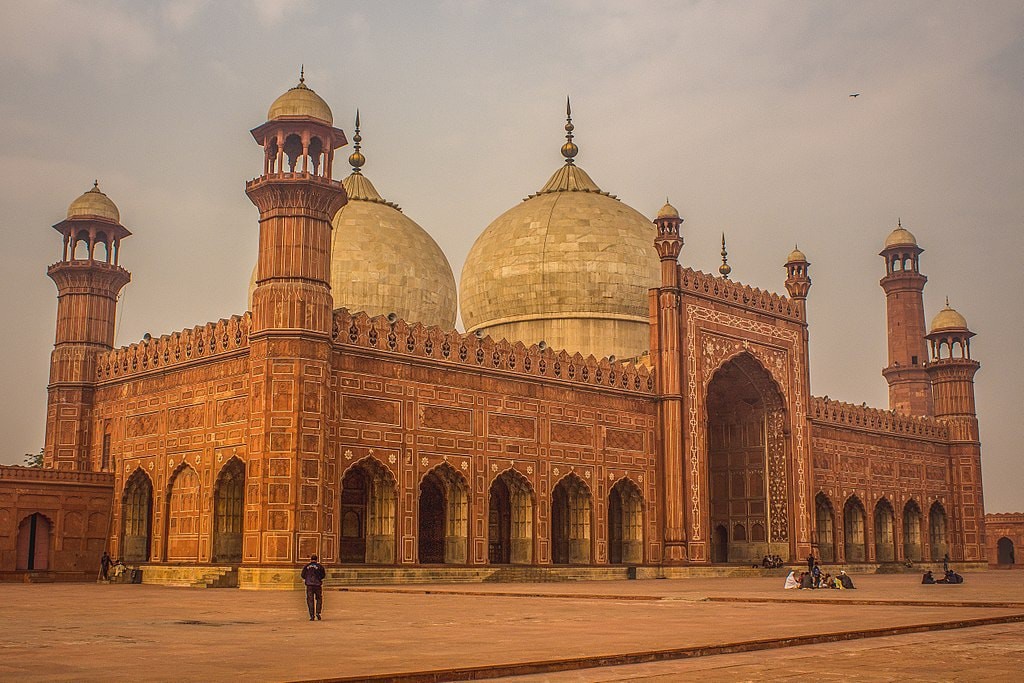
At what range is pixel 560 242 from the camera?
98.4 ft

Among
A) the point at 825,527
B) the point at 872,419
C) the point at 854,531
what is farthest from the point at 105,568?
the point at 872,419

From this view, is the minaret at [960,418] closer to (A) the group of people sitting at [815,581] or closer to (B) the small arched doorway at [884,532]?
(B) the small arched doorway at [884,532]

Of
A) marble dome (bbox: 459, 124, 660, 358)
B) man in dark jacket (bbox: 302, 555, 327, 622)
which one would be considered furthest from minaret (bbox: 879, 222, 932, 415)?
man in dark jacket (bbox: 302, 555, 327, 622)

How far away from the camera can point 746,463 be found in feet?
93.8

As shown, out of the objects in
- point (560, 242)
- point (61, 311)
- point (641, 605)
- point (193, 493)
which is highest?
point (560, 242)

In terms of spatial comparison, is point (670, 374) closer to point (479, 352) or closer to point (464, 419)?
point (479, 352)

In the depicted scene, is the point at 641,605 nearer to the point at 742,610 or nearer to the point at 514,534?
the point at 742,610

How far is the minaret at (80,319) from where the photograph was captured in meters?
23.3

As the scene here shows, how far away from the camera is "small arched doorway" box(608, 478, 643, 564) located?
2452cm

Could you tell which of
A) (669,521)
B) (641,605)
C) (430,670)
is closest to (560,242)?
(669,521)

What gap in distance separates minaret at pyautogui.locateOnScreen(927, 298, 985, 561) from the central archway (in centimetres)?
859

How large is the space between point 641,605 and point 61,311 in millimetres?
16014

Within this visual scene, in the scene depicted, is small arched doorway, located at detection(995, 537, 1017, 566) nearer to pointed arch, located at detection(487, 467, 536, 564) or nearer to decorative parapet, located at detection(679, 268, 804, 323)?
decorative parapet, located at detection(679, 268, 804, 323)

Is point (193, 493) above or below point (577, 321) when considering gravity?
below
